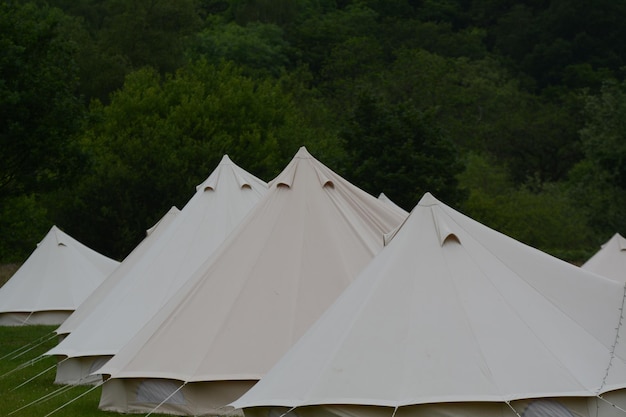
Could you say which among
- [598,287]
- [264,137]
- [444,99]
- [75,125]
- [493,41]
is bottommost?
[598,287]

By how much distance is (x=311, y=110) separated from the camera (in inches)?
2751

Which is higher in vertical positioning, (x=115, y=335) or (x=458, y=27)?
(x=458, y=27)

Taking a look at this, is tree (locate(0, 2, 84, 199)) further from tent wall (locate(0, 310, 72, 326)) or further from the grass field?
the grass field

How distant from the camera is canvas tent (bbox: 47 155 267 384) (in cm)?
1800

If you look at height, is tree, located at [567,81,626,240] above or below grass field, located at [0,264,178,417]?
above

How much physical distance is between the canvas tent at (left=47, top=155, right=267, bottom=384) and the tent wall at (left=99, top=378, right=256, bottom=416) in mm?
2531

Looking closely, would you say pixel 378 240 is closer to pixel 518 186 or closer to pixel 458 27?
pixel 518 186

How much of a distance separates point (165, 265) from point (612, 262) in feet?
38.6

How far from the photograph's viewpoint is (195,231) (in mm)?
19359

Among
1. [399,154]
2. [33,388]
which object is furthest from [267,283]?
[399,154]

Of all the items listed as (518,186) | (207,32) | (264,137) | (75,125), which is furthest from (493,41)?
(75,125)

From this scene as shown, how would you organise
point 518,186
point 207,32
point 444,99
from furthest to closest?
point 207,32, point 444,99, point 518,186

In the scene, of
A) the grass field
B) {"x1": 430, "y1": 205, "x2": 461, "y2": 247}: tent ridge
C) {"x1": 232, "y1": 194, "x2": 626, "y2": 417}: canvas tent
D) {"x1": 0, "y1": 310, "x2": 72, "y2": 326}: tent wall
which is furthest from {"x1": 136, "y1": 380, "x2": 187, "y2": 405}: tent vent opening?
{"x1": 0, "y1": 310, "x2": 72, "y2": 326}: tent wall

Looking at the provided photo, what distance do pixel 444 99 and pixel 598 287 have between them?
6645 centimetres
